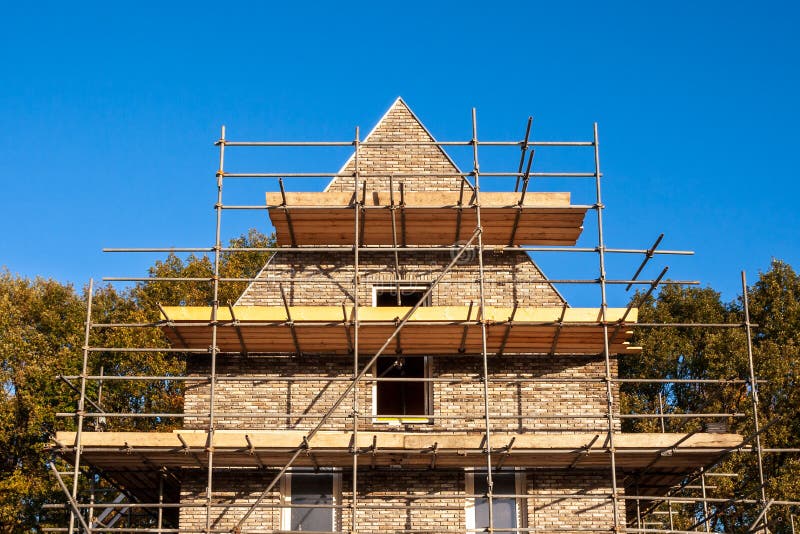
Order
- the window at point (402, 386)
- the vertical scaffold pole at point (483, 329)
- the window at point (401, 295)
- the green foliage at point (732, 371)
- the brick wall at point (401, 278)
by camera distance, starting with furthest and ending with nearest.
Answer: the green foliage at point (732, 371) → the window at point (401, 295) → the brick wall at point (401, 278) → the window at point (402, 386) → the vertical scaffold pole at point (483, 329)

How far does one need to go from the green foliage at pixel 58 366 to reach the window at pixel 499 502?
56.0ft

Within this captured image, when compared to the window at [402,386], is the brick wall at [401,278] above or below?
above

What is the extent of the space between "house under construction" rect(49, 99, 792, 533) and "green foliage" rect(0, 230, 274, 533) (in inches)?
589

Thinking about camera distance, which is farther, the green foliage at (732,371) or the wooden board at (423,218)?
the green foliage at (732,371)

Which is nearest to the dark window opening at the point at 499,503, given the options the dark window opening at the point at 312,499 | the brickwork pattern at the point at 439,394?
the brickwork pattern at the point at 439,394

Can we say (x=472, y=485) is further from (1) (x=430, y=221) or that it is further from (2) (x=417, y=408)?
(1) (x=430, y=221)

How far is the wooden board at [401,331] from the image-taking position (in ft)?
65.0

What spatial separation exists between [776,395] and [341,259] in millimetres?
21677

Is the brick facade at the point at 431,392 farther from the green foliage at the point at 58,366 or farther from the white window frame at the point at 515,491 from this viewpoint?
the green foliage at the point at 58,366

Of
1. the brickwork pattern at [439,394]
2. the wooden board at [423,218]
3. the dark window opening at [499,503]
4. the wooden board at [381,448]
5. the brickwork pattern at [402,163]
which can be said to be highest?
the brickwork pattern at [402,163]

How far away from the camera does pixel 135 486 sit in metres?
21.4

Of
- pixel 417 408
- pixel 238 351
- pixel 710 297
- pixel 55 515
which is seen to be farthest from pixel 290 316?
pixel 710 297

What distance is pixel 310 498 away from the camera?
65.3ft

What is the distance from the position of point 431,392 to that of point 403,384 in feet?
2.31
